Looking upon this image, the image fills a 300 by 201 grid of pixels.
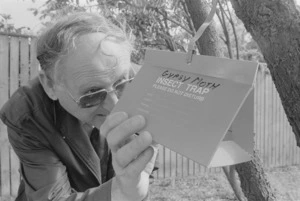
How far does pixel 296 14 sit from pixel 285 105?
37cm

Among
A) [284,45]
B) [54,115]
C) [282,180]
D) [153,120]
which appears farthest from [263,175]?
[282,180]

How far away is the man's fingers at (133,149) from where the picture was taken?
41.7 inches

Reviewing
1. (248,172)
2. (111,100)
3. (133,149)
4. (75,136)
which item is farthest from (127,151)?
(248,172)

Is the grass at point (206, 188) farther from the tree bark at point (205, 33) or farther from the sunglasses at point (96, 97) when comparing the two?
the sunglasses at point (96, 97)

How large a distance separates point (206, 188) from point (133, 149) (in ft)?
18.4

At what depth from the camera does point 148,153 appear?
115cm

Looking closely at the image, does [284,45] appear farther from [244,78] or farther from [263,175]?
[263,175]

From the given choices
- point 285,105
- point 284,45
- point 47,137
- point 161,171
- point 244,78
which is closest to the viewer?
point 244,78

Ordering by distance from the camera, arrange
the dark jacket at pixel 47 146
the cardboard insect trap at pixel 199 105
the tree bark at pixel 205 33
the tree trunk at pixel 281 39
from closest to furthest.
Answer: the cardboard insect trap at pixel 199 105 < the tree trunk at pixel 281 39 < the dark jacket at pixel 47 146 < the tree bark at pixel 205 33

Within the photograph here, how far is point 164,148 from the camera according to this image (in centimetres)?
669

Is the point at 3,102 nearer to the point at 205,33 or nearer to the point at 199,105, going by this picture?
the point at 205,33

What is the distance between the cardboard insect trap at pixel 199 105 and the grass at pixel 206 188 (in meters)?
4.86

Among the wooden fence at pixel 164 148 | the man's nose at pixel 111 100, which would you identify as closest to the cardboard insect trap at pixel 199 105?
the man's nose at pixel 111 100

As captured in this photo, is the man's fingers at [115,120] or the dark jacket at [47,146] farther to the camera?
the dark jacket at [47,146]
